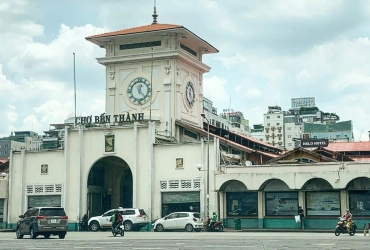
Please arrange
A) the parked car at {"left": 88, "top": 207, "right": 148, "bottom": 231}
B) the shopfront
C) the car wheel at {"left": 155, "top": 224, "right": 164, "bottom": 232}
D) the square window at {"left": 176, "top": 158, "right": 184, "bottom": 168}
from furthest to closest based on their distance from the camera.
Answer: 1. the square window at {"left": 176, "top": 158, "right": 184, "bottom": 168}
2. the shopfront
3. the parked car at {"left": 88, "top": 207, "right": 148, "bottom": 231}
4. the car wheel at {"left": 155, "top": 224, "right": 164, "bottom": 232}

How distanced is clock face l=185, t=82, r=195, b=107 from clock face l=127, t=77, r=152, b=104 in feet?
13.2

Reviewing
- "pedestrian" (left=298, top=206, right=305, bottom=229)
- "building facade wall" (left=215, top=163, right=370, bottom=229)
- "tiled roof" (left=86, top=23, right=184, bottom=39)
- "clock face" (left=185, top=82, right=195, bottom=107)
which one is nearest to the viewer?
"building facade wall" (left=215, top=163, right=370, bottom=229)

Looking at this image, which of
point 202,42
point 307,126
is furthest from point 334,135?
point 202,42

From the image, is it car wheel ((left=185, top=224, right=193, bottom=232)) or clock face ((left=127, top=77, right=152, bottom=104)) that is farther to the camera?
clock face ((left=127, top=77, right=152, bottom=104))

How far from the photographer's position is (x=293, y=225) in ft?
153

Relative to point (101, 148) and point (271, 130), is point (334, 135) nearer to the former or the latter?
point (271, 130)

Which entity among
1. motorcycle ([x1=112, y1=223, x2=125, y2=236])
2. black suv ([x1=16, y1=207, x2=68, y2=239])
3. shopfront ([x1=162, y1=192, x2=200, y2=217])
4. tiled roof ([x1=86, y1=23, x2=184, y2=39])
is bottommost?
motorcycle ([x1=112, y1=223, x2=125, y2=236])

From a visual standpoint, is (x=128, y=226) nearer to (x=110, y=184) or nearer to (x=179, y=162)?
(x=179, y=162)

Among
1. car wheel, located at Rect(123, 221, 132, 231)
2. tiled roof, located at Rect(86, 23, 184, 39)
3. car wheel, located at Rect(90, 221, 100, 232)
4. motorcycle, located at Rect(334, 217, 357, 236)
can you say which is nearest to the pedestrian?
Answer: motorcycle, located at Rect(334, 217, 357, 236)

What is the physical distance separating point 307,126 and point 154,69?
223 ft

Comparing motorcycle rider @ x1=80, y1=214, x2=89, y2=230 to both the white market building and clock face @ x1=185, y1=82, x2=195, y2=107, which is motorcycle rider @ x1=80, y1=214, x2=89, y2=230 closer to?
the white market building

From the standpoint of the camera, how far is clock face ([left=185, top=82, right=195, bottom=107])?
61844 millimetres

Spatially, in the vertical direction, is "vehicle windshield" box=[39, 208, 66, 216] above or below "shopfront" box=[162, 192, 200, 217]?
below

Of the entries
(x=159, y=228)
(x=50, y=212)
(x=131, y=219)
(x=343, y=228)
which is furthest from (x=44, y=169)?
(x=343, y=228)
